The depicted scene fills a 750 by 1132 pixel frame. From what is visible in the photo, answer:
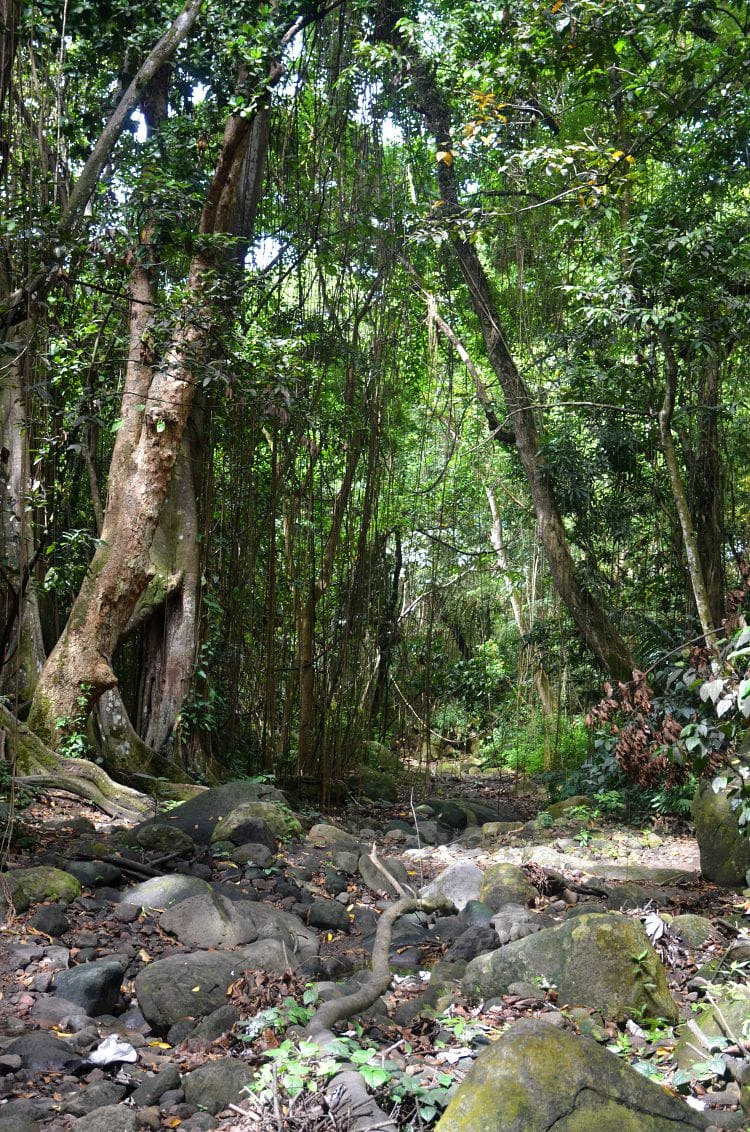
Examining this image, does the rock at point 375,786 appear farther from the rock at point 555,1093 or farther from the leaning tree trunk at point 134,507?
the rock at point 555,1093

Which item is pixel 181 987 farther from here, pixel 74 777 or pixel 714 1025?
pixel 74 777

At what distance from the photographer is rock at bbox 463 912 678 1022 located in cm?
284

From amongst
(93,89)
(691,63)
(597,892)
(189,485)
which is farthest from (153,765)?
(691,63)

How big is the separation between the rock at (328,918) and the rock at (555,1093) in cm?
186

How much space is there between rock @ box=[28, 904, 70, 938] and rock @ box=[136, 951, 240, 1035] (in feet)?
1.35

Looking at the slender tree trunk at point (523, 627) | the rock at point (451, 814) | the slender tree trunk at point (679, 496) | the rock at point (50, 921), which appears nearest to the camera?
the rock at point (50, 921)

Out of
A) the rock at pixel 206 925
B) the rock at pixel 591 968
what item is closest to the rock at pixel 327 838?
the rock at pixel 206 925

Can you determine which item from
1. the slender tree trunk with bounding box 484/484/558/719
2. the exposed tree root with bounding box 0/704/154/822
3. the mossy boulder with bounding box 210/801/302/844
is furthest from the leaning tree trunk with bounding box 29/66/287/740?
the slender tree trunk with bounding box 484/484/558/719

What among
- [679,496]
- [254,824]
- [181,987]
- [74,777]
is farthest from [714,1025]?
[679,496]

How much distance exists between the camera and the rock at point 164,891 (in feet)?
11.2

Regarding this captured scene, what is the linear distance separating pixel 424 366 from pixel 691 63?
3.99 meters

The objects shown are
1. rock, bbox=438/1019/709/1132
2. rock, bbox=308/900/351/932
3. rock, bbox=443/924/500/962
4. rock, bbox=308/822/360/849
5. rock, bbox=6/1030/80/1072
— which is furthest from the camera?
rock, bbox=308/822/360/849

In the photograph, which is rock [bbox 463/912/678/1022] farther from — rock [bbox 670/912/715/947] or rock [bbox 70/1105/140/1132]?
rock [bbox 70/1105/140/1132]

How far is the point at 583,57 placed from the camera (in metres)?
5.41
